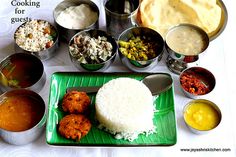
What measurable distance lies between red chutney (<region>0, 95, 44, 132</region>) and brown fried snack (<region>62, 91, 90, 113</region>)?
0.09 metres

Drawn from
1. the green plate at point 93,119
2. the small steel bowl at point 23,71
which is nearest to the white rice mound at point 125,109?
the green plate at point 93,119

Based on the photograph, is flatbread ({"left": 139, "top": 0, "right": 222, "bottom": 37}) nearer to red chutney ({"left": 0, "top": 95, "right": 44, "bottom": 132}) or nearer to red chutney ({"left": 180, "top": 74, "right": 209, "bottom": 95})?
red chutney ({"left": 180, "top": 74, "right": 209, "bottom": 95})

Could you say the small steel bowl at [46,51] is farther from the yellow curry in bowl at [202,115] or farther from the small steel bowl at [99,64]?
the yellow curry in bowl at [202,115]

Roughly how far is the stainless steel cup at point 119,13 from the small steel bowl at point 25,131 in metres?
0.47

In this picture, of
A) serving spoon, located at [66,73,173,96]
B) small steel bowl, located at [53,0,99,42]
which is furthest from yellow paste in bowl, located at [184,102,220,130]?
small steel bowl, located at [53,0,99,42]

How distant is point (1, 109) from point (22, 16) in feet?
1.83

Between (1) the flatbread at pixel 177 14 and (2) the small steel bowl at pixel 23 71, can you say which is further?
(1) the flatbread at pixel 177 14

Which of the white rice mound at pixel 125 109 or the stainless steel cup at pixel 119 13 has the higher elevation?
the stainless steel cup at pixel 119 13

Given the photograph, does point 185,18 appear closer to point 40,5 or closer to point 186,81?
point 186,81

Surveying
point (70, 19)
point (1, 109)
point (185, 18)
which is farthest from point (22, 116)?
point (185, 18)

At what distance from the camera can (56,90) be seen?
1.67 metres

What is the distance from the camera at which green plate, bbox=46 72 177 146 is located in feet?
5.00

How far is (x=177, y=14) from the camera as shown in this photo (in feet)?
6.02

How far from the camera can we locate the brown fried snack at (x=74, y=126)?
151 cm
